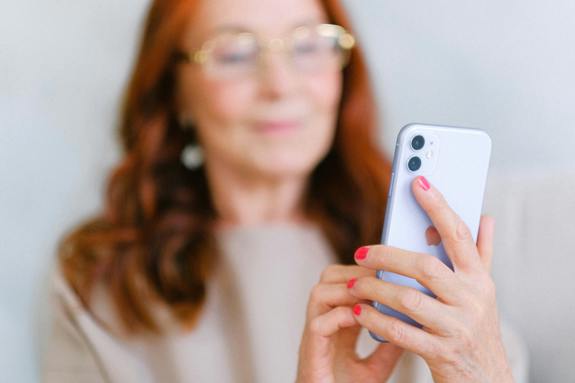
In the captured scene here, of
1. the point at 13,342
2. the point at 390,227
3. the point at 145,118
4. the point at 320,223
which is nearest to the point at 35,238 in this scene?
the point at 13,342

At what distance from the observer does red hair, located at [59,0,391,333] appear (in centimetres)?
112

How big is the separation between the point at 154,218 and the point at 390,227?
0.59m

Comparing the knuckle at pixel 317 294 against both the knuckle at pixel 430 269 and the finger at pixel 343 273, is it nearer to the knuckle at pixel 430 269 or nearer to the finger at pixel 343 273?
the finger at pixel 343 273

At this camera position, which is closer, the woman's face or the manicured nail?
the manicured nail

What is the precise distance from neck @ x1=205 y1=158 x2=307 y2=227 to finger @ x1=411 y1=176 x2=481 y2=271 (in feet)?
1.50

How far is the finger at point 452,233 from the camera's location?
0.68 m

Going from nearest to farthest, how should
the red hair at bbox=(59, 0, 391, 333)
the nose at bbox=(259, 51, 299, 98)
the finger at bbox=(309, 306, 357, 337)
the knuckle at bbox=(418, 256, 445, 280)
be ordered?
the knuckle at bbox=(418, 256, 445, 280) → the finger at bbox=(309, 306, 357, 337) → the nose at bbox=(259, 51, 299, 98) → the red hair at bbox=(59, 0, 391, 333)

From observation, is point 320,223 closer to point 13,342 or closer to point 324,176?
point 324,176

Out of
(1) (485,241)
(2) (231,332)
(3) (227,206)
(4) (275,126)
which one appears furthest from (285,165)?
(1) (485,241)

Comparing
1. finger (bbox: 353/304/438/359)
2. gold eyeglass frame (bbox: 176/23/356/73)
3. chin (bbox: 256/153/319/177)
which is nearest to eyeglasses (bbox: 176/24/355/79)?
gold eyeglass frame (bbox: 176/23/356/73)

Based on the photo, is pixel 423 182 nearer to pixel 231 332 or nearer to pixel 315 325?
pixel 315 325

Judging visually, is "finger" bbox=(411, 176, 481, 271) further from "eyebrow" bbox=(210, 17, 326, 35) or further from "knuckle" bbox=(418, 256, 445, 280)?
"eyebrow" bbox=(210, 17, 326, 35)

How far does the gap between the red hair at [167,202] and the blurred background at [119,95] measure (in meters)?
0.08

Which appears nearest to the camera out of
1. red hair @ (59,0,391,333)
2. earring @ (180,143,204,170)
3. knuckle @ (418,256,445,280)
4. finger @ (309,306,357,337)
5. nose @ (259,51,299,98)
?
knuckle @ (418,256,445,280)
